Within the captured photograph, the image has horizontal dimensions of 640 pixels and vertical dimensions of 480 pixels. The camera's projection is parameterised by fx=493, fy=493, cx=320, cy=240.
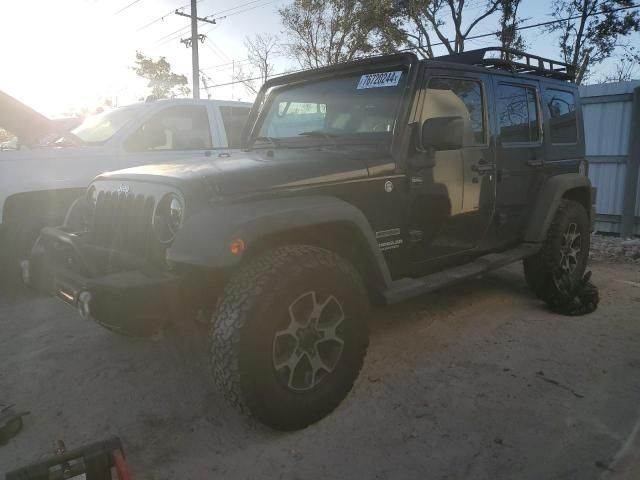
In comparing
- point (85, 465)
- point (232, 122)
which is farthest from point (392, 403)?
point (232, 122)

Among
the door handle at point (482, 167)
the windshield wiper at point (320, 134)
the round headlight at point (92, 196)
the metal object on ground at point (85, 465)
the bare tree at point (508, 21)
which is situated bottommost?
the metal object on ground at point (85, 465)

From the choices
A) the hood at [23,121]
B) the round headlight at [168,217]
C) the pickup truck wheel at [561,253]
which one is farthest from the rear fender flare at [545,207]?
the hood at [23,121]

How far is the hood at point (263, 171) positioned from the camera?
244cm

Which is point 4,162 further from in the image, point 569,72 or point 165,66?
point 165,66

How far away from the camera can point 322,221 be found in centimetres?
249

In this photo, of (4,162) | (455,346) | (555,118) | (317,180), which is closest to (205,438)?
(317,180)

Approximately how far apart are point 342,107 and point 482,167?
3.66 ft

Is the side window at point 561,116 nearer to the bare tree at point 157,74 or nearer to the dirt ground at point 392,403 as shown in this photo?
the dirt ground at point 392,403

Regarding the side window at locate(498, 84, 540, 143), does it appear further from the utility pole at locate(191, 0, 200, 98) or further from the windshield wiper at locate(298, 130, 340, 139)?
the utility pole at locate(191, 0, 200, 98)

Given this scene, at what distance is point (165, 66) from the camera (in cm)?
3272

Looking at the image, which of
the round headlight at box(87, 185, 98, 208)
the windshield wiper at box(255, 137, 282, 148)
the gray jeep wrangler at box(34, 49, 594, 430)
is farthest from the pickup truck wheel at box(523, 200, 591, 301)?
the round headlight at box(87, 185, 98, 208)

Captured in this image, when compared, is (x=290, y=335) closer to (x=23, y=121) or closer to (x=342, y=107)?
(x=342, y=107)

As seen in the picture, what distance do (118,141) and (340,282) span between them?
3.70 m

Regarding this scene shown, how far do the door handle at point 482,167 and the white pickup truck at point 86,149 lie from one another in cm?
204
